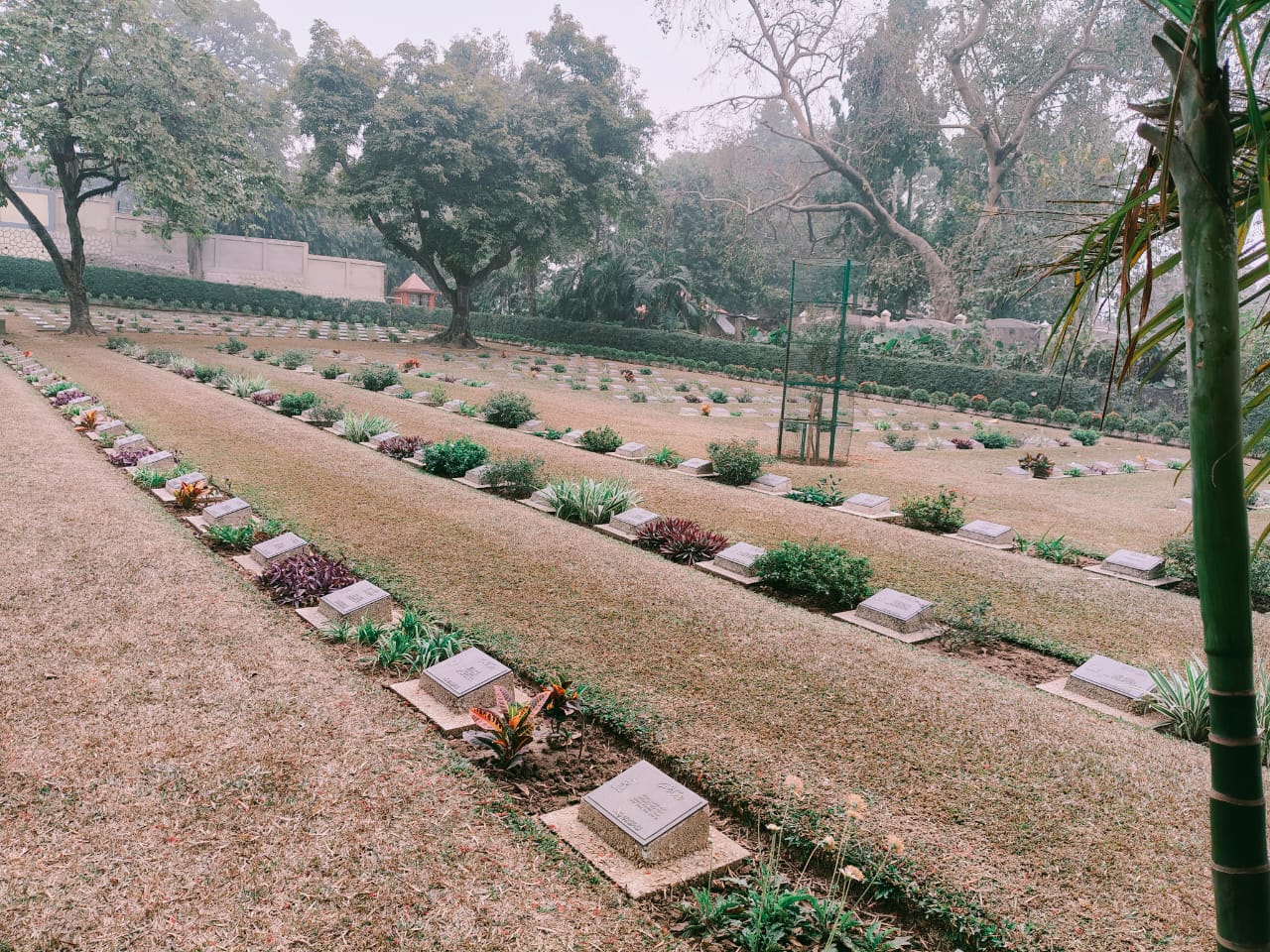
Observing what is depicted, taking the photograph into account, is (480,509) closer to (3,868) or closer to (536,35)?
(3,868)

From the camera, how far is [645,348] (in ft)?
99.3

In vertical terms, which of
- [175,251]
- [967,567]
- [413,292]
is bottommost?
[967,567]

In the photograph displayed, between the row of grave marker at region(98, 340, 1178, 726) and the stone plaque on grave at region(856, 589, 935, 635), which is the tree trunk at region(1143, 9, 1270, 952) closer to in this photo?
the row of grave marker at region(98, 340, 1178, 726)

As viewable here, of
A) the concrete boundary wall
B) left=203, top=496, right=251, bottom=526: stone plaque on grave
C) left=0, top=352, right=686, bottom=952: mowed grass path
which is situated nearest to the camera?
left=0, top=352, right=686, bottom=952: mowed grass path

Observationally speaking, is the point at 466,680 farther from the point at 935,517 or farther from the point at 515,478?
the point at 935,517

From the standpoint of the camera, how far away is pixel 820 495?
8.40 m

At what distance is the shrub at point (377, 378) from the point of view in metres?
15.2

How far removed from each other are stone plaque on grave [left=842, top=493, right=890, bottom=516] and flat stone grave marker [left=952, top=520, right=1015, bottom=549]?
0.88 metres

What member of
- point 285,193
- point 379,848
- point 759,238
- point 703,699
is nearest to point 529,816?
point 379,848

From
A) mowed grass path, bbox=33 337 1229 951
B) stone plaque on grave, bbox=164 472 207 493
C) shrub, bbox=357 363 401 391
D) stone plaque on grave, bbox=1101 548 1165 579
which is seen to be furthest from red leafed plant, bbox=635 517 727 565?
shrub, bbox=357 363 401 391

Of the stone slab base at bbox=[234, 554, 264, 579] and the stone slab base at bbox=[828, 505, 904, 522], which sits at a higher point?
the stone slab base at bbox=[234, 554, 264, 579]

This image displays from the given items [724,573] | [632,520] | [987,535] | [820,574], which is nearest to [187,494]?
[632,520]

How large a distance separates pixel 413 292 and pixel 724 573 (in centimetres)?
4257

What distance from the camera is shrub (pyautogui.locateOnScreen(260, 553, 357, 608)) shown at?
15.4 ft
